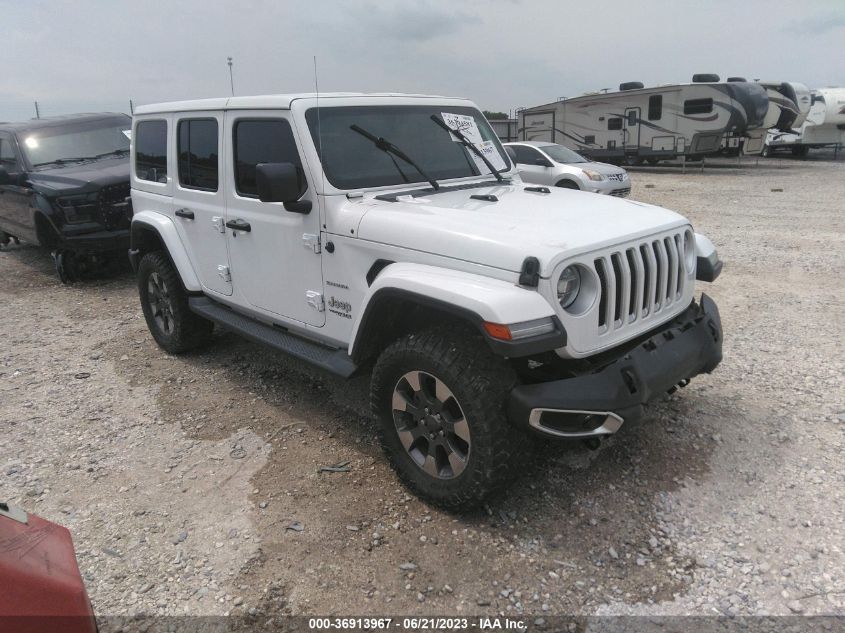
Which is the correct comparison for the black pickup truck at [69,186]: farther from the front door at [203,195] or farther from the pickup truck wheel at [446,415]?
the pickup truck wheel at [446,415]

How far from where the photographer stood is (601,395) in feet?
8.69

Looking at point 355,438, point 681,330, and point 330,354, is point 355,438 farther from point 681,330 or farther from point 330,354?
point 681,330

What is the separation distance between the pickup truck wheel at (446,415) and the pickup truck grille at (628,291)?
0.39m

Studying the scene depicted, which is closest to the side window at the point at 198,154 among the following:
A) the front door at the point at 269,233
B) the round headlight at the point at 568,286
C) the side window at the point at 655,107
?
the front door at the point at 269,233

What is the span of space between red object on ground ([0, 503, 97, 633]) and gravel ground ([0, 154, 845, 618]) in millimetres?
1185

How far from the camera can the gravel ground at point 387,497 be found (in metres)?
2.60

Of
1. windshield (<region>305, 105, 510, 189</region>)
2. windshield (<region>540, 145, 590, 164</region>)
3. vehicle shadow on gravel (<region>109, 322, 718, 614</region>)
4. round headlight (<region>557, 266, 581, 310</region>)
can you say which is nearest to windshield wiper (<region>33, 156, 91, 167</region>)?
vehicle shadow on gravel (<region>109, 322, 718, 614</region>)

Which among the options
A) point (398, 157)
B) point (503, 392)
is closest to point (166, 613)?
point (503, 392)

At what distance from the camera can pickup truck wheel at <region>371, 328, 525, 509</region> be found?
107 inches

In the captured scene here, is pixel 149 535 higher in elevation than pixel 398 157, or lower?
lower

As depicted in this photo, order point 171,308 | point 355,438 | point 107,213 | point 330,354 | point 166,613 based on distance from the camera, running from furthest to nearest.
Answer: point 107,213
point 171,308
point 355,438
point 330,354
point 166,613

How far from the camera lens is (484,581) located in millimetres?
2648

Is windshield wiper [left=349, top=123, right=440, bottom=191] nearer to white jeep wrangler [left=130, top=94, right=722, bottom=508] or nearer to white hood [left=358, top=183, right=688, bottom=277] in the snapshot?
white jeep wrangler [left=130, top=94, right=722, bottom=508]

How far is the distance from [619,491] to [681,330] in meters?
0.91
